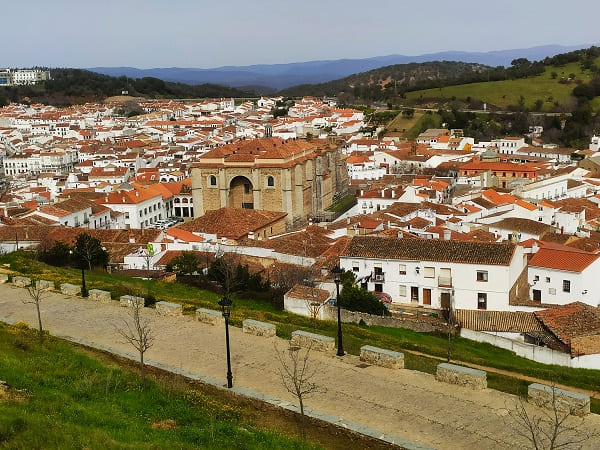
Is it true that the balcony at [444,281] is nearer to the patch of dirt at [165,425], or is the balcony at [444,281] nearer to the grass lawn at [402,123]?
the patch of dirt at [165,425]

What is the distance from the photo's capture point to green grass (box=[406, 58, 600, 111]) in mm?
96938

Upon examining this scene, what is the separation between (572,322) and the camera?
63.6 ft

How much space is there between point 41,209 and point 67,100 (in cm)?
11744

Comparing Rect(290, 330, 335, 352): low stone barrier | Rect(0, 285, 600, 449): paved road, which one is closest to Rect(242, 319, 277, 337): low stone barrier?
Rect(0, 285, 600, 449): paved road

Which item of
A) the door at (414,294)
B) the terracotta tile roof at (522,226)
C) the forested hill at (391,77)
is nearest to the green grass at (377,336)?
the door at (414,294)

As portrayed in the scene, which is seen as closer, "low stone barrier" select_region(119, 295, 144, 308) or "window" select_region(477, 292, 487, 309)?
"low stone barrier" select_region(119, 295, 144, 308)

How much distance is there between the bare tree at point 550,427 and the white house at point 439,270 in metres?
12.5

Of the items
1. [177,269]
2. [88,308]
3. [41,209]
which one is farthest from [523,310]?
[41,209]

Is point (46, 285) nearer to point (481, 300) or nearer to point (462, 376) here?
point (462, 376)

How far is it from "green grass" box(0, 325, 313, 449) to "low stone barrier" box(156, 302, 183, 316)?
146 inches

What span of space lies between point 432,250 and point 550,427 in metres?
14.4

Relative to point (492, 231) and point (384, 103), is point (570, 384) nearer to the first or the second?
point (492, 231)

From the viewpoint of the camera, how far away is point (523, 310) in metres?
22.5

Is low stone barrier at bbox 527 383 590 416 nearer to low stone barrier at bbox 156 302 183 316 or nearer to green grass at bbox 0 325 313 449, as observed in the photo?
green grass at bbox 0 325 313 449
